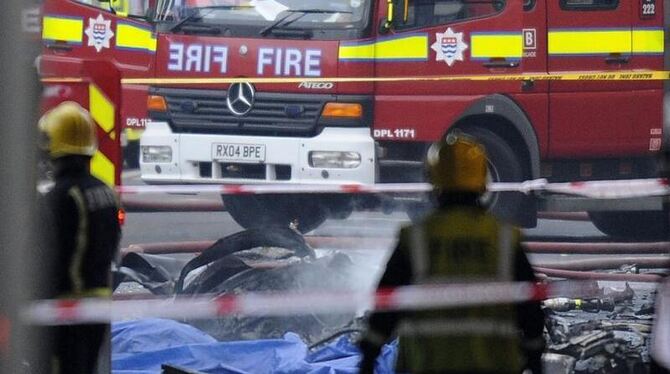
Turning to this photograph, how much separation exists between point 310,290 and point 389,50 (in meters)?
1.51

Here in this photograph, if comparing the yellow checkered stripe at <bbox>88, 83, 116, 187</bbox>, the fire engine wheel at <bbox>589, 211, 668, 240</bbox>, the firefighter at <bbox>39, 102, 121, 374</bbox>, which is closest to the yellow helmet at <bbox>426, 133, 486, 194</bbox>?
the firefighter at <bbox>39, 102, 121, 374</bbox>

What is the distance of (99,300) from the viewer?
3838 millimetres

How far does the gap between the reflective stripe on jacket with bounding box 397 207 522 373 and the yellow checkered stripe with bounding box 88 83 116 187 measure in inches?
64.2

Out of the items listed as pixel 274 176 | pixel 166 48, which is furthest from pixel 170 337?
pixel 166 48

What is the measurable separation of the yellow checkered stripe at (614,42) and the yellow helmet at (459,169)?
399cm

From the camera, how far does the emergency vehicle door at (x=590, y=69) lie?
22.8 feet

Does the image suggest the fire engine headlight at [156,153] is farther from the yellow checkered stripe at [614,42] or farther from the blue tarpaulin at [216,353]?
the yellow checkered stripe at [614,42]

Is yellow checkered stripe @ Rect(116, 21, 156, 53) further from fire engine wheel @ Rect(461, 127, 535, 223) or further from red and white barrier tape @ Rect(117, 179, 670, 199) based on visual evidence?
fire engine wheel @ Rect(461, 127, 535, 223)

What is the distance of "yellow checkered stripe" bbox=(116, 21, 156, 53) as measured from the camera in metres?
7.46

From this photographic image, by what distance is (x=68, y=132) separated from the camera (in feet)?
12.7

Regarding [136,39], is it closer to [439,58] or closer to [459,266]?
[439,58]

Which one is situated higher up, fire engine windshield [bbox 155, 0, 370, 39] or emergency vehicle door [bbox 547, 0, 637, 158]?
fire engine windshield [bbox 155, 0, 370, 39]

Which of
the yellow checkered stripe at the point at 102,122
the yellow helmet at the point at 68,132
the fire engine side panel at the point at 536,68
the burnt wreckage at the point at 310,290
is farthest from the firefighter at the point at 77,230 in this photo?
the fire engine side panel at the point at 536,68

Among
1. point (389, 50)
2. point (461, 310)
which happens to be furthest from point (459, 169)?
point (389, 50)
